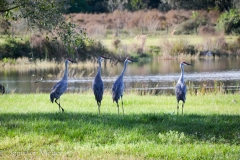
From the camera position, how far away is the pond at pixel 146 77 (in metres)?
29.8

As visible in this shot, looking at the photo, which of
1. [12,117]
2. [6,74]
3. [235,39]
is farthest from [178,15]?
[12,117]

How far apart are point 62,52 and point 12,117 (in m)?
32.6

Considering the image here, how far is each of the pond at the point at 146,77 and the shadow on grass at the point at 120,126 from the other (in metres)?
12.9

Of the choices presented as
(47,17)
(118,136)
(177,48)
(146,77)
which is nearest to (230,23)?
(177,48)

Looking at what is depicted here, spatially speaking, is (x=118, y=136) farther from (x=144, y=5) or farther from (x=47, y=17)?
(x=144, y=5)

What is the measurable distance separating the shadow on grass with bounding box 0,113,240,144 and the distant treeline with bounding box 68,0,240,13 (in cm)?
5040

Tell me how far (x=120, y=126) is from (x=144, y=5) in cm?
5996

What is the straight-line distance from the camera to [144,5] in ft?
234

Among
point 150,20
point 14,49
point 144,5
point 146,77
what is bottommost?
point 146,77

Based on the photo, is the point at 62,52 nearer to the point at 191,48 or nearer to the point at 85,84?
the point at 191,48

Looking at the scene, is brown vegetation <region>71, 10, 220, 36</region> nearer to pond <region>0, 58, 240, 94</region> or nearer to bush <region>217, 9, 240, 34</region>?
bush <region>217, 9, 240, 34</region>

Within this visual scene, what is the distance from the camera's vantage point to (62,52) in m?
46.0

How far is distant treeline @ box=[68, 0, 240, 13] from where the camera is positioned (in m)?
64.1

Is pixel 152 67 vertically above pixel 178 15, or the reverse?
pixel 178 15
